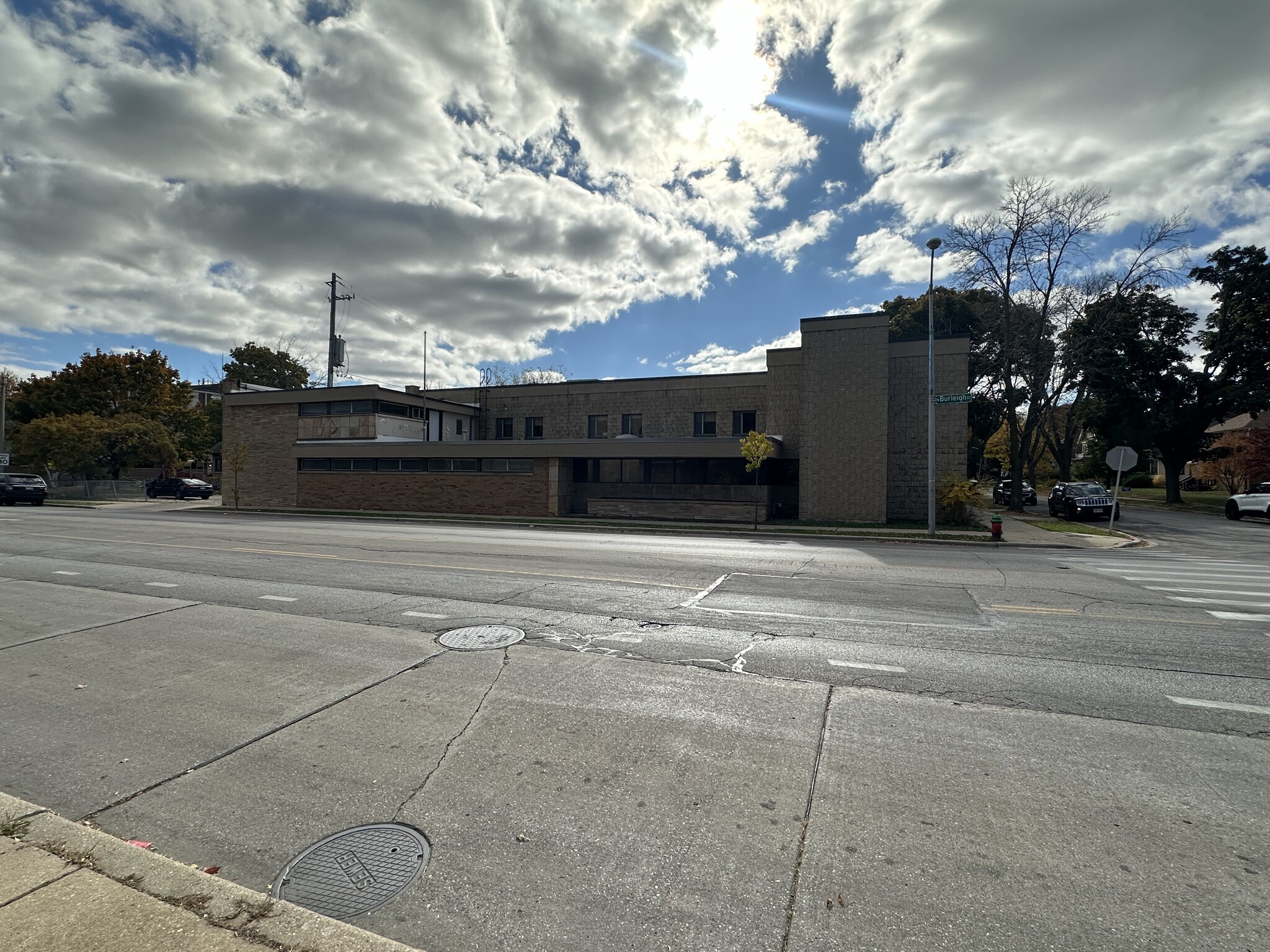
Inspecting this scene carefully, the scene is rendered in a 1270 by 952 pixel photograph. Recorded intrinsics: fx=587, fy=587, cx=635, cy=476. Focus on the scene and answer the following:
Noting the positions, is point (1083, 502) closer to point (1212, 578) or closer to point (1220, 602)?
point (1212, 578)

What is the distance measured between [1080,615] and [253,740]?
10191 millimetres

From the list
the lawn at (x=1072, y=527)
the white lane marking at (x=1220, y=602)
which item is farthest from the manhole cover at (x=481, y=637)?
the lawn at (x=1072, y=527)

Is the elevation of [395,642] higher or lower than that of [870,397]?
lower

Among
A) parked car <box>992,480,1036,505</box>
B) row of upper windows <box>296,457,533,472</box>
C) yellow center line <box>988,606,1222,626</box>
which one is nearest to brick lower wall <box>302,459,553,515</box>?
row of upper windows <box>296,457,533,472</box>

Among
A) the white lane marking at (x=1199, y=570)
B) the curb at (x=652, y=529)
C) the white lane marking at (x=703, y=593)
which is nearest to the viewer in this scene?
the white lane marking at (x=703, y=593)

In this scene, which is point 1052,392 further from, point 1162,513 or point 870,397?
point 870,397

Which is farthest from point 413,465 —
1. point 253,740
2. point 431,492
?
point 253,740

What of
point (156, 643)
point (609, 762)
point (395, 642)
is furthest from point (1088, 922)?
point (156, 643)

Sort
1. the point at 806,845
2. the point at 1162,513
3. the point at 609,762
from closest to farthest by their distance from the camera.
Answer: the point at 806,845 < the point at 609,762 < the point at 1162,513

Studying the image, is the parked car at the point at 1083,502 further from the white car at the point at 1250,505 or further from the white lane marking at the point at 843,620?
the white lane marking at the point at 843,620

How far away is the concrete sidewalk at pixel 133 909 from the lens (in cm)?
237

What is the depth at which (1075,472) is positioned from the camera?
204ft

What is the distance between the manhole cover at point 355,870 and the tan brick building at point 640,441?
23.1m

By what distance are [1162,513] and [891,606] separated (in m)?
35.6
